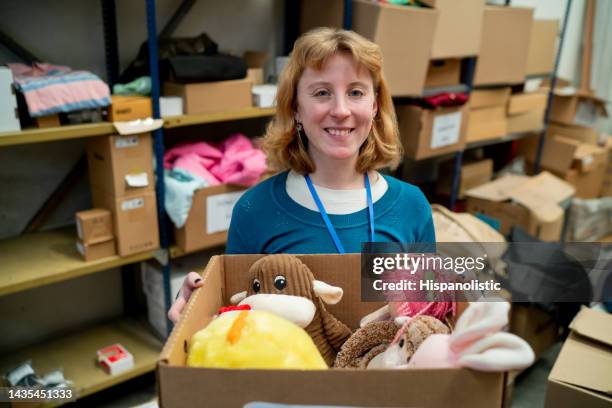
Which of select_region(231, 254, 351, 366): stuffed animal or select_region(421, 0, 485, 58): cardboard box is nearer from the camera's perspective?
select_region(231, 254, 351, 366): stuffed animal

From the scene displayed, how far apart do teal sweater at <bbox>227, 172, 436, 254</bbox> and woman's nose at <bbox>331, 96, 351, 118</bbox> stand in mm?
227

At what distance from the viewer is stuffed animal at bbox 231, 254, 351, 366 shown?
76 centimetres

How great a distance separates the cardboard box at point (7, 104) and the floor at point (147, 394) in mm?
1221

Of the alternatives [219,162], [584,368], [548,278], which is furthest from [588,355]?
[219,162]

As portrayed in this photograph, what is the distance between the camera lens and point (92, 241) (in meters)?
1.91

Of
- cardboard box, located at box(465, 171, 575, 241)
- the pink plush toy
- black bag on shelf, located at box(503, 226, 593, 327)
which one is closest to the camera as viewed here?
the pink plush toy

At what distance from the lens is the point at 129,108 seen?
6.00 feet

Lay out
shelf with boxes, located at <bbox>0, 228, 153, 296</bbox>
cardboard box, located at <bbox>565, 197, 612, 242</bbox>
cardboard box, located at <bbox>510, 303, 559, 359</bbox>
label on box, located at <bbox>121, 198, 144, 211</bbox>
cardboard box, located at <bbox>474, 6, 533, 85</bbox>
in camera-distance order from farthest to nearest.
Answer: cardboard box, located at <bbox>565, 197, 612, 242</bbox> → cardboard box, located at <bbox>474, 6, 533, 85</bbox> → cardboard box, located at <bbox>510, 303, 559, 359</bbox> → label on box, located at <bbox>121, 198, 144, 211</bbox> → shelf with boxes, located at <bbox>0, 228, 153, 296</bbox>

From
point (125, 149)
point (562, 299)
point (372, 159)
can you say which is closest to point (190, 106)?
point (125, 149)

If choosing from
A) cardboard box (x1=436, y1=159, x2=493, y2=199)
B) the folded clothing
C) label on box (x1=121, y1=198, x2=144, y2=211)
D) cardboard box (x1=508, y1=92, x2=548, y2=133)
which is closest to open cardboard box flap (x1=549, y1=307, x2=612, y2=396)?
label on box (x1=121, y1=198, x2=144, y2=211)

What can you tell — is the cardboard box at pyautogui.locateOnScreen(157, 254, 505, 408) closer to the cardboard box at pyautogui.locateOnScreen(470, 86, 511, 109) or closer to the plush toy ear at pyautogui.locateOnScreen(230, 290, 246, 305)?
the plush toy ear at pyautogui.locateOnScreen(230, 290, 246, 305)

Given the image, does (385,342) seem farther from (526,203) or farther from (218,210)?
(526,203)

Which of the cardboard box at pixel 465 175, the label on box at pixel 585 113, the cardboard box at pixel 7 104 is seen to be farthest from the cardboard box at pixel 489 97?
the cardboard box at pixel 7 104

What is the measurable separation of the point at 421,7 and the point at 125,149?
58.8 inches
